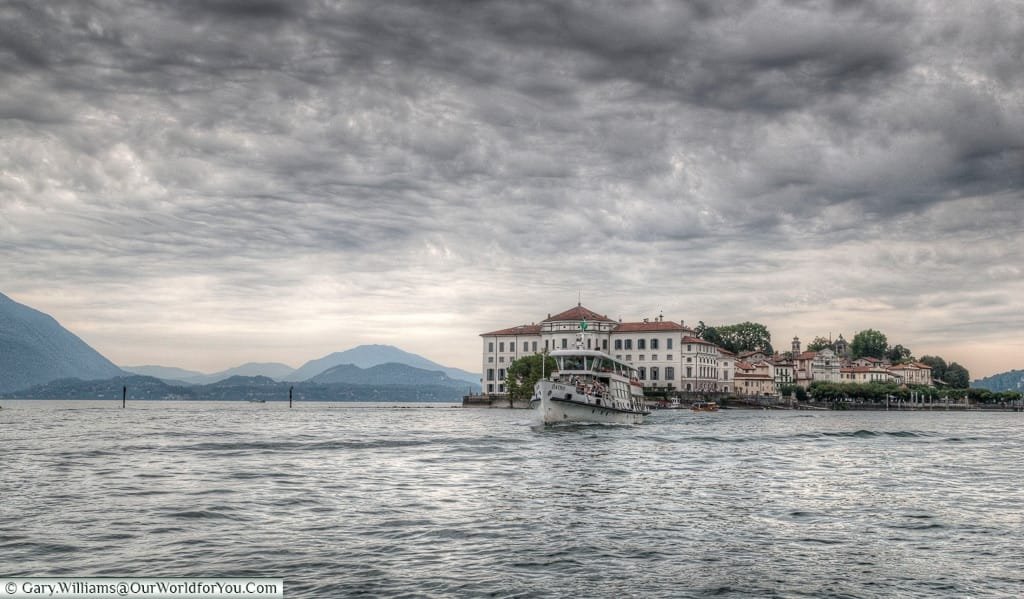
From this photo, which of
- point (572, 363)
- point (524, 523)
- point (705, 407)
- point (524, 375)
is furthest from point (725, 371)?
point (524, 523)

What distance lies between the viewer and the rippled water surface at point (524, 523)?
1466cm

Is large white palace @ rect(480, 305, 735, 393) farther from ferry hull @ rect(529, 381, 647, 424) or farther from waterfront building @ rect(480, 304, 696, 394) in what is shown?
ferry hull @ rect(529, 381, 647, 424)

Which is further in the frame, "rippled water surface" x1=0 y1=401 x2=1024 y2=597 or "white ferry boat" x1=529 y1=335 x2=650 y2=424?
"white ferry boat" x1=529 y1=335 x2=650 y2=424

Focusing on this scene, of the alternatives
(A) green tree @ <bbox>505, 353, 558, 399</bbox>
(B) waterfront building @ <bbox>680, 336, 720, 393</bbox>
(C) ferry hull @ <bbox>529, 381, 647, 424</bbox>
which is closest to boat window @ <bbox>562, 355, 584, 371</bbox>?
(C) ferry hull @ <bbox>529, 381, 647, 424</bbox>

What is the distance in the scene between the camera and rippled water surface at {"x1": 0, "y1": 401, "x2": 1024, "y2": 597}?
14.7m

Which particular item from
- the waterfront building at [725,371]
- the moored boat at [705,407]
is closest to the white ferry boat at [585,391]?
the moored boat at [705,407]

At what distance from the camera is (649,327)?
6909 inches

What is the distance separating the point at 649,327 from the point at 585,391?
117 meters

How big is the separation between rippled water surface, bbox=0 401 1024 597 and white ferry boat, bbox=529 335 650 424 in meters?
19.8

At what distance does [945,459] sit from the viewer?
41.5m

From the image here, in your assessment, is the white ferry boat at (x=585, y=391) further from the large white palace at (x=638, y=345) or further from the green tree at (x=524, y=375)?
the large white palace at (x=638, y=345)

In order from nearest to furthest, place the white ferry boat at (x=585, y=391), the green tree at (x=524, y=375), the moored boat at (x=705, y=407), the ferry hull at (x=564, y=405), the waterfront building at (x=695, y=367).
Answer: the ferry hull at (x=564, y=405), the white ferry boat at (x=585, y=391), the green tree at (x=524, y=375), the moored boat at (x=705, y=407), the waterfront building at (x=695, y=367)

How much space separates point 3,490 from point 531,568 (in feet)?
59.7

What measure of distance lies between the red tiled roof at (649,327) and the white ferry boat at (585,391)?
101 m
